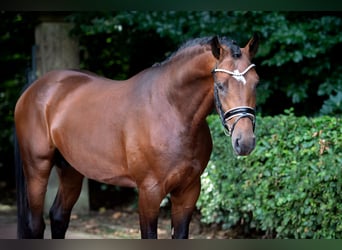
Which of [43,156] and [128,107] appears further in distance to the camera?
[43,156]

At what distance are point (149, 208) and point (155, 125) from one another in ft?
1.82

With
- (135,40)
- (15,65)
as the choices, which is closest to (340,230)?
(135,40)

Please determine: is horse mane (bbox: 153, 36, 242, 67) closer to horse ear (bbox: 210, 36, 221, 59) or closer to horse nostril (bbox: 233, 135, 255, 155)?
horse ear (bbox: 210, 36, 221, 59)

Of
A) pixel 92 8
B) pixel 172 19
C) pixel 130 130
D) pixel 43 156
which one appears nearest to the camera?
pixel 92 8

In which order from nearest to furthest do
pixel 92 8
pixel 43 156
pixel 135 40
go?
pixel 92 8, pixel 43 156, pixel 135 40

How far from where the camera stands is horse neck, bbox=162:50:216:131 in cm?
355

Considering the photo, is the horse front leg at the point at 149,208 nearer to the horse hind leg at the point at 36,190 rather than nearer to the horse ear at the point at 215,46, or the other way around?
the horse ear at the point at 215,46

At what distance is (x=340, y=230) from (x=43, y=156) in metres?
2.58

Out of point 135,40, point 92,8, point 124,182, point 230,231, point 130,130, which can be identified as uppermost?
point 135,40

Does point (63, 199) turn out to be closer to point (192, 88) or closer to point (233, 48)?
point (192, 88)

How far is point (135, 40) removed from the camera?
809 cm

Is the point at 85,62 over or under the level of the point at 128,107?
over

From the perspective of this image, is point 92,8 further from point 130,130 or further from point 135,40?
point 135,40

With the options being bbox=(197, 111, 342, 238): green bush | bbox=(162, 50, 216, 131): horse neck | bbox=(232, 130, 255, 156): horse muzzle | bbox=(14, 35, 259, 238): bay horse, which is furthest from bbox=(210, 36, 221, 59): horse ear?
bbox=(197, 111, 342, 238): green bush
